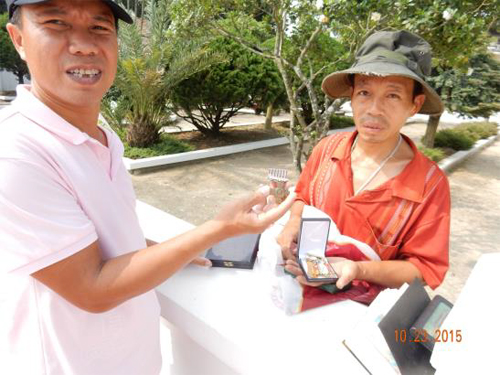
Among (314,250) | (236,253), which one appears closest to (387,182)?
(314,250)

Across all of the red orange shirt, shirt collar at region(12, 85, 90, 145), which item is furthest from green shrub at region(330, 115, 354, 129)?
shirt collar at region(12, 85, 90, 145)

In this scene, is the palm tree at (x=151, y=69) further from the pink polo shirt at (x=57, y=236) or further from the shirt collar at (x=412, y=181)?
the pink polo shirt at (x=57, y=236)

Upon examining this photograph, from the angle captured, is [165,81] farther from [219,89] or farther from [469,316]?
[469,316]

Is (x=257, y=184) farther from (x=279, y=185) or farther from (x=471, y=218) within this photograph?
(x=279, y=185)

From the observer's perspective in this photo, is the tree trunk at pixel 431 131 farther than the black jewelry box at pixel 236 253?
Yes

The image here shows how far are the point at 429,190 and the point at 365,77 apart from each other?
515mm

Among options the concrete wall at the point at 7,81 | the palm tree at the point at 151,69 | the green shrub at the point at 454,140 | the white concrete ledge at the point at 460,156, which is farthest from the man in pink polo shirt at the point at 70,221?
the concrete wall at the point at 7,81

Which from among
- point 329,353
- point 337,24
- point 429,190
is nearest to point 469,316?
point 329,353

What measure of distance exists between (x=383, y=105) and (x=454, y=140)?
9.13 metres

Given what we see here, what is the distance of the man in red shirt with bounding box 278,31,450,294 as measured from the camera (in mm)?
1349

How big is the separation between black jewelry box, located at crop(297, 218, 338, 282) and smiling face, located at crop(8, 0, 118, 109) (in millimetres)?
770

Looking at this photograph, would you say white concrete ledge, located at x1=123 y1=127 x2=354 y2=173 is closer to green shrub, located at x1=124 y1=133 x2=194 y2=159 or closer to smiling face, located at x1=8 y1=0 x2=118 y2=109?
green shrub, located at x1=124 y1=133 x2=194 y2=159

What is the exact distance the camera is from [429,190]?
141 centimetres

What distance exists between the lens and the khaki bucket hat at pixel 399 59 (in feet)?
4.63
